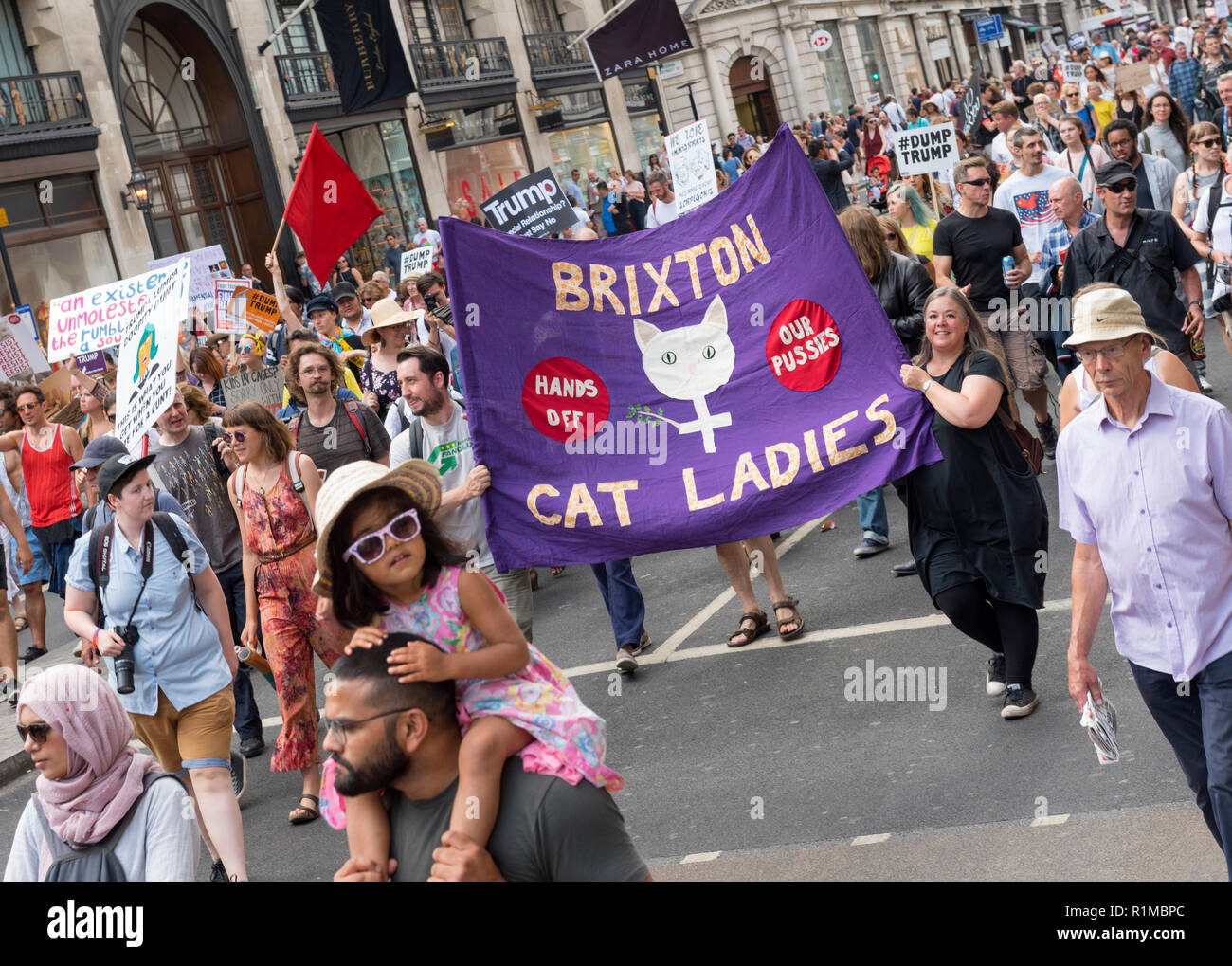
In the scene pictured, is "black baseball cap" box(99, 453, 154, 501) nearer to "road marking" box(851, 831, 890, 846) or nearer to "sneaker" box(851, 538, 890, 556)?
"road marking" box(851, 831, 890, 846)

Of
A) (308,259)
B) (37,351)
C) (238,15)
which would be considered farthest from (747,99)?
(308,259)

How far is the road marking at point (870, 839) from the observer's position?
5062mm

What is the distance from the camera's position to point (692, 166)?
15070 mm

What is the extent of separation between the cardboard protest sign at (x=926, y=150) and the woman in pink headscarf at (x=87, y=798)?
1222 cm

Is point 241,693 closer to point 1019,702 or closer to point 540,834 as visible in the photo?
point 1019,702

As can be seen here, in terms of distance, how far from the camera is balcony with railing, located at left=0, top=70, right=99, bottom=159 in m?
23.1

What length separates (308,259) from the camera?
12680 millimetres

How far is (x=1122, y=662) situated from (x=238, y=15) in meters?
26.1

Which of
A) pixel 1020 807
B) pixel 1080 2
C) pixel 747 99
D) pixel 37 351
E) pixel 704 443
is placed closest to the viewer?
pixel 1020 807

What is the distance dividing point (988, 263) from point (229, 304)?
9.86m

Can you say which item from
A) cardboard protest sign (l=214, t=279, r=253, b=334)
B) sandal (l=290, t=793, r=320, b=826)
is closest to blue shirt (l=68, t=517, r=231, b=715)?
sandal (l=290, t=793, r=320, b=826)

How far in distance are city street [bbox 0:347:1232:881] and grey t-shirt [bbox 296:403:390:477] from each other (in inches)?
67.6

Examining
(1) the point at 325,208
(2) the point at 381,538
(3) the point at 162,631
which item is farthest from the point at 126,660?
(1) the point at 325,208
